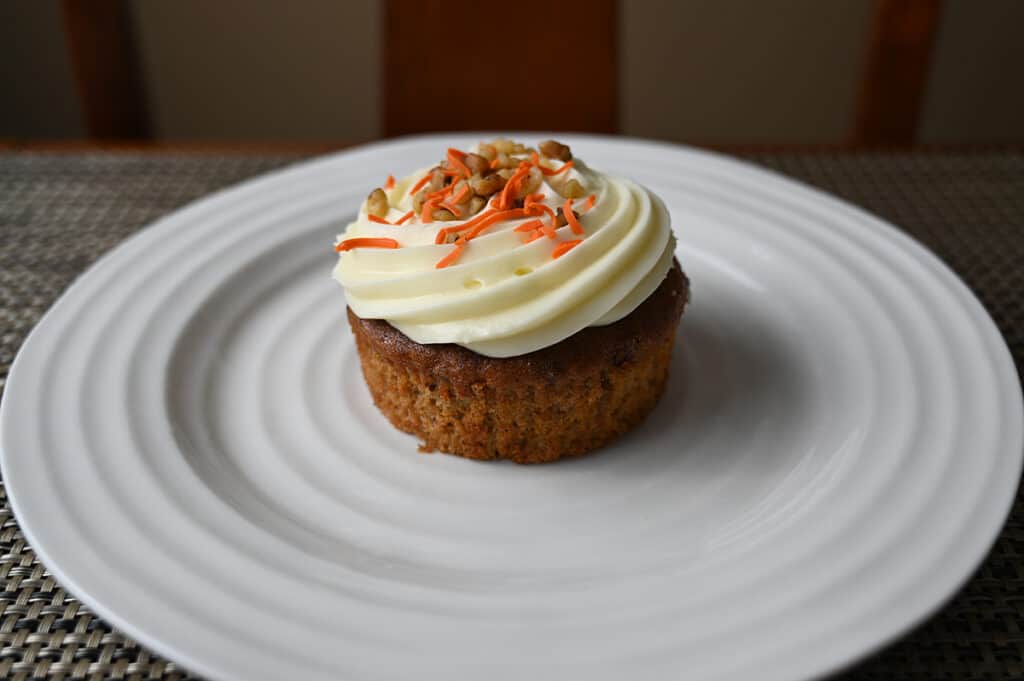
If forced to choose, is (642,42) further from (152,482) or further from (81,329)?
(152,482)

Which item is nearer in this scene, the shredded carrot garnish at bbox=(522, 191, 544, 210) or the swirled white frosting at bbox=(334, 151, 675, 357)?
the swirled white frosting at bbox=(334, 151, 675, 357)

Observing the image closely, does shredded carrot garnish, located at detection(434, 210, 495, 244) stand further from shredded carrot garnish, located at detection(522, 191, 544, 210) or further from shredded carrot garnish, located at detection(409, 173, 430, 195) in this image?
shredded carrot garnish, located at detection(409, 173, 430, 195)

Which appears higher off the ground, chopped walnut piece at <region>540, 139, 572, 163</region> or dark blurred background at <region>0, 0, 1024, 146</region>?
chopped walnut piece at <region>540, 139, 572, 163</region>

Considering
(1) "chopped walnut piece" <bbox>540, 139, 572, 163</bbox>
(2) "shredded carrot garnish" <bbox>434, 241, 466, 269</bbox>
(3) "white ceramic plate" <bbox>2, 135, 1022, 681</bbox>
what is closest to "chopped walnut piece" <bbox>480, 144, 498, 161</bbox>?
(1) "chopped walnut piece" <bbox>540, 139, 572, 163</bbox>

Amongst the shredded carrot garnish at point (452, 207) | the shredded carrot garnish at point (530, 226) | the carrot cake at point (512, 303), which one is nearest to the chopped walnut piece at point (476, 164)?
the carrot cake at point (512, 303)

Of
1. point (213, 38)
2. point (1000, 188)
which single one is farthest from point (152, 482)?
point (213, 38)

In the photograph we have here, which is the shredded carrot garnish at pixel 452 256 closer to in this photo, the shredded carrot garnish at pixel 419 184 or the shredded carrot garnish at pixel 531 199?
the shredded carrot garnish at pixel 531 199

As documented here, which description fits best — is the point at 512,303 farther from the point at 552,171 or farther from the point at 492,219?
the point at 552,171
